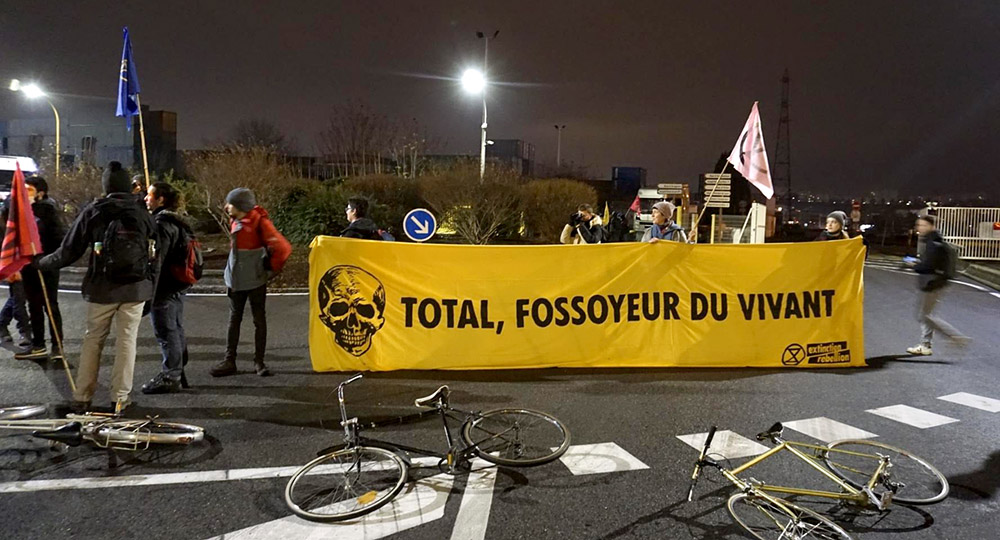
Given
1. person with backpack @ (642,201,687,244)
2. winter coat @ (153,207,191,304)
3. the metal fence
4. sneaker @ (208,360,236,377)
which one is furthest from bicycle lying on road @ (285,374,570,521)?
the metal fence

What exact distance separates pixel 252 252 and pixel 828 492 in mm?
5602

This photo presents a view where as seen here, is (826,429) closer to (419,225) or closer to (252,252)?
(252,252)

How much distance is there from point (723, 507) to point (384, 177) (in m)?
21.2

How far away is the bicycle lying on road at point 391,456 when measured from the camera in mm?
4074

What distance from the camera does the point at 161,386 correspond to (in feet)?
20.4

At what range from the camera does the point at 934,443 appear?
17.2 feet

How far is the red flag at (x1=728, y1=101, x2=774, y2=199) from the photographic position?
9.84m

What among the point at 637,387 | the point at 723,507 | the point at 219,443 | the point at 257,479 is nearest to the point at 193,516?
the point at 257,479

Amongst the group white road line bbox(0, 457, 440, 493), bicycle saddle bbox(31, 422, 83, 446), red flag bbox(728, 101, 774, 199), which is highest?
red flag bbox(728, 101, 774, 199)

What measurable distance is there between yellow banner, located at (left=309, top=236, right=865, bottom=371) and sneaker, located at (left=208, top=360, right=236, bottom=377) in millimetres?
850

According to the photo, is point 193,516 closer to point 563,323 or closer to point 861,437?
point 563,323

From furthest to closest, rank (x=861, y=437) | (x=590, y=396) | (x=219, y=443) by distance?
(x=590, y=396)
(x=861, y=437)
(x=219, y=443)

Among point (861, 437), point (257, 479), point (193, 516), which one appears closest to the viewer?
point (193, 516)

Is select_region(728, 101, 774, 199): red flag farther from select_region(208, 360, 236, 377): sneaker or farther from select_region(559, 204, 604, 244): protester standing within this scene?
select_region(208, 360, 236, 377): sneaker
